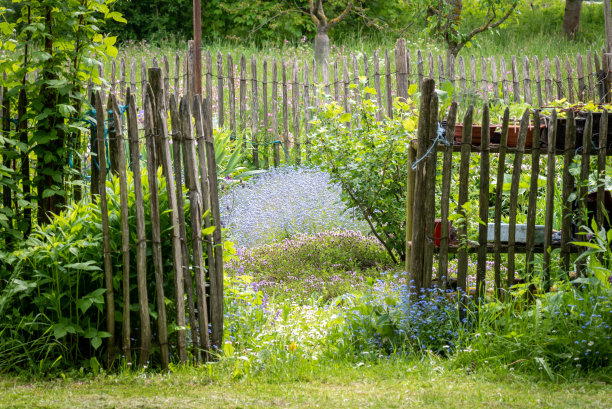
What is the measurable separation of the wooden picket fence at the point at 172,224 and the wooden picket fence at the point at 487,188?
1.32 metres

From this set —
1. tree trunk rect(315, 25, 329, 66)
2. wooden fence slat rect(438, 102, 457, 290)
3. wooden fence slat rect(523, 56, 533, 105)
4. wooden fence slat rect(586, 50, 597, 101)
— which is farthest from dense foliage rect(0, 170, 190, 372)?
wooden fence slat rect(586, 50, 597, 101)

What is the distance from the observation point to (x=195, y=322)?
156 inches

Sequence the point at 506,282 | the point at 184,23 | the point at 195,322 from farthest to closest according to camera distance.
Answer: the point at 184,23, the point at 506,282, the point at 195,322

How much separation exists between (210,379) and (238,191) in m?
4.79

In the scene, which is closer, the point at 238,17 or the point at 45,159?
the point at 45,159

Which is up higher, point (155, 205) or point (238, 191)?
point (155, 205)

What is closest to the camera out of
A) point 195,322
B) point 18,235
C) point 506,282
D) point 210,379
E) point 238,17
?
point 210,379

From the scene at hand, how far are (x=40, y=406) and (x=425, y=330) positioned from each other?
7.34 ft

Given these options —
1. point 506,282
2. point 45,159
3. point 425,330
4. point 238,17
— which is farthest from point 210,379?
point 238,17

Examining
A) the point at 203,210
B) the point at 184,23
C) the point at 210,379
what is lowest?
the point at 210,379

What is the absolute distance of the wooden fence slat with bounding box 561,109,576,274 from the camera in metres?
4.29

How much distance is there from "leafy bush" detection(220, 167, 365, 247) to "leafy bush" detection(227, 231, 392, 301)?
1.13ft

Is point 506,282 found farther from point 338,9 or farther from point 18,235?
point 338,9

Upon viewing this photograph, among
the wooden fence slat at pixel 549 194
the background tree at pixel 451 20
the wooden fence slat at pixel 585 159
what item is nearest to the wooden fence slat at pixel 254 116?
the background tree at pixel 451 20
